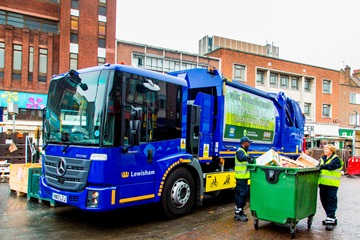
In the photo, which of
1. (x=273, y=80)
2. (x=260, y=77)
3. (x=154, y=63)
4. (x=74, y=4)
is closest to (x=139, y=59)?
(x=154, y=63)

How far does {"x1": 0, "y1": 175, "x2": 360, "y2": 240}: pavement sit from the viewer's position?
5.55 m

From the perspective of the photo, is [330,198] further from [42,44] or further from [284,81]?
[284,81]

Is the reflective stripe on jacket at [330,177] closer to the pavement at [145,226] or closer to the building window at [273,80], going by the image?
the pavement at [145,226]

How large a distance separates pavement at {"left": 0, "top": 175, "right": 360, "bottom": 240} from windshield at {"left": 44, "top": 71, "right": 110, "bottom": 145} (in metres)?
1.61

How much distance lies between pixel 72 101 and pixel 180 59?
24790mm

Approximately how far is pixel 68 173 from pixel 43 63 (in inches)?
908

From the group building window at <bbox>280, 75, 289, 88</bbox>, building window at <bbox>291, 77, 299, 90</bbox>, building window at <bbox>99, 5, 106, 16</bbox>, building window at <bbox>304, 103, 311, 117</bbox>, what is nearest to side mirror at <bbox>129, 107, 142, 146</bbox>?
building window at <bbox>99, 5, 106, 16</bbox>

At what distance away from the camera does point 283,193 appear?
5.61 meters

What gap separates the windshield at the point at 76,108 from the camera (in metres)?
5.36

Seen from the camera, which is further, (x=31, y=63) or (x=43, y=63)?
(x=43, y=63)

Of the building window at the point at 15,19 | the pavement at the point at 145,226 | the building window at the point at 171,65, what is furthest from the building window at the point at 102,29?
the pavement at the point at 145,226

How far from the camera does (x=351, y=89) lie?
137 feet

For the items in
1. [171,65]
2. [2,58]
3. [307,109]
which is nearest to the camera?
[2,58]

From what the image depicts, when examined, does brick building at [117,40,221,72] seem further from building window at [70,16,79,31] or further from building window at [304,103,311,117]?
building window at [304,103,311,117]
